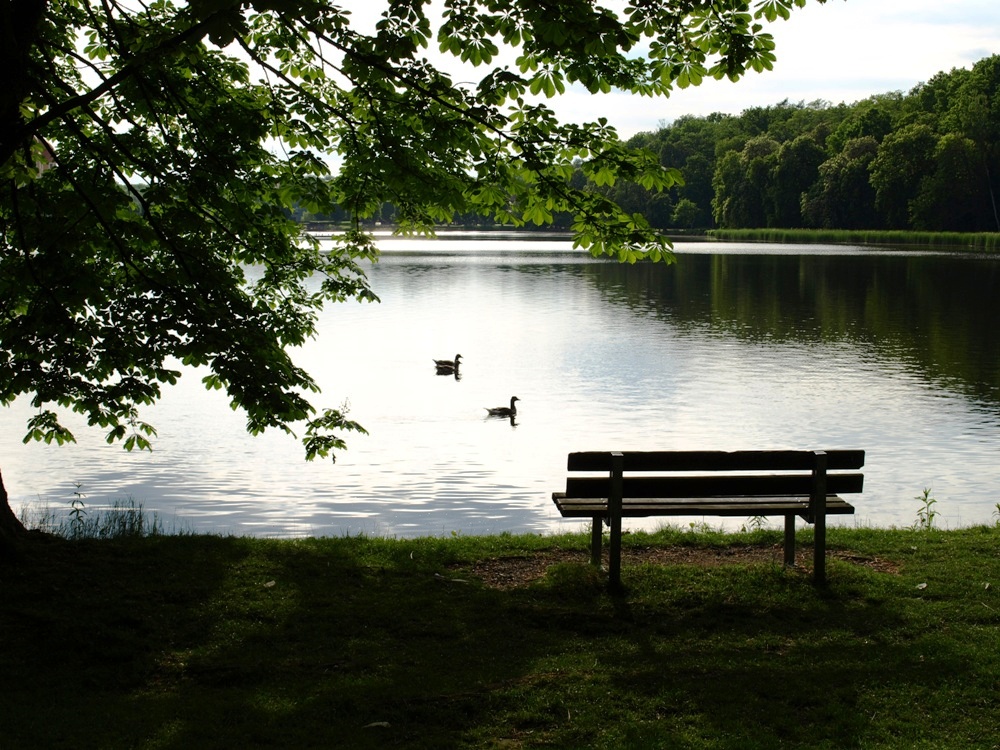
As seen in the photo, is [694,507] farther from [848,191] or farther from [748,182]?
[748,182]

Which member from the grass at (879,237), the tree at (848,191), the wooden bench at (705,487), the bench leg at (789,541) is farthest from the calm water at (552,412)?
the tree at (848,191)

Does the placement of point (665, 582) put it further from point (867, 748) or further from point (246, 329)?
point (246, 329)

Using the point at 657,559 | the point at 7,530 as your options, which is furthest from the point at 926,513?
the point at 7,530

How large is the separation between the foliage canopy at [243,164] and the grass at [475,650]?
162 centimetres

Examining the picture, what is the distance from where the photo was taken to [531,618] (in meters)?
7.87

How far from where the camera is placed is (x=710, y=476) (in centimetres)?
885

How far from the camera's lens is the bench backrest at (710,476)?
28.0 ft

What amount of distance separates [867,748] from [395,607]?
383 centimetres

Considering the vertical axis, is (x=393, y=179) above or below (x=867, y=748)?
above

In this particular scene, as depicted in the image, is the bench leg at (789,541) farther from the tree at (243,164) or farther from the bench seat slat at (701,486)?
the tree at (243,164)

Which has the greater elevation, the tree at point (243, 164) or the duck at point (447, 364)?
the tree at point (243, 164)

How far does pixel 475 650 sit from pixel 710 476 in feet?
9.33

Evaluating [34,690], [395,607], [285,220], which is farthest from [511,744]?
[285,220]

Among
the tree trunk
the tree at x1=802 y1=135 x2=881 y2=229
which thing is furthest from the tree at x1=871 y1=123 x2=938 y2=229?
the tree trunk
